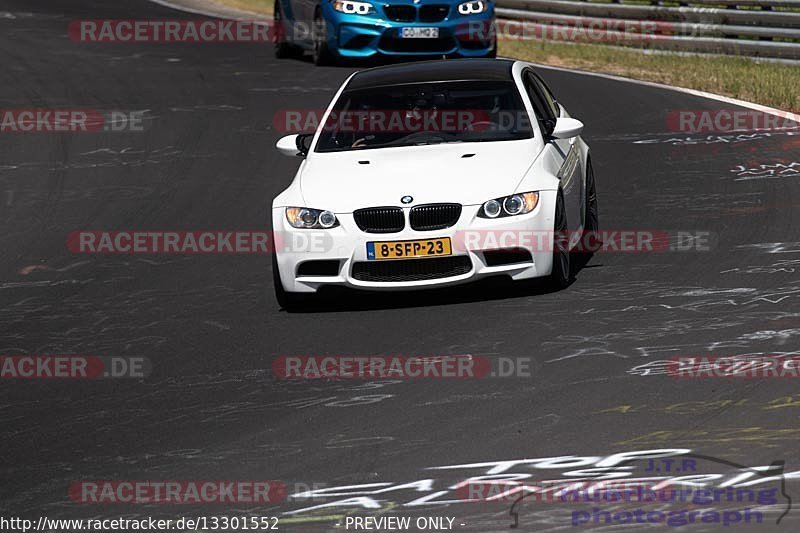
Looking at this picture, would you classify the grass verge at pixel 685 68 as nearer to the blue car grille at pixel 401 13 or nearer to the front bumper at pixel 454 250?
the blue car grille at pixel 401 13

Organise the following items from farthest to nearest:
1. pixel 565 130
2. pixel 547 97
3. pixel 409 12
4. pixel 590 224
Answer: pixel 409 12
pixel 547 97
pixel 590 224
pixel 565 130

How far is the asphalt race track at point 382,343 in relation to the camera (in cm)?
682

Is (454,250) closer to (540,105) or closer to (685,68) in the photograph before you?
(540,105)

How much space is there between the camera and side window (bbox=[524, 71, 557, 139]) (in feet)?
37.0

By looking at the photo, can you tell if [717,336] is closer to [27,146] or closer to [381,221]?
[381,221]

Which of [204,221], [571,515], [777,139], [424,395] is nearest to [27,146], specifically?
[204,221]

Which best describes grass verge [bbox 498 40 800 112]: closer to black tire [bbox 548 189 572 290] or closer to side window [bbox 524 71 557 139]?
side window [bbox 524 71 557 139]

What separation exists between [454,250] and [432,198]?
36cm

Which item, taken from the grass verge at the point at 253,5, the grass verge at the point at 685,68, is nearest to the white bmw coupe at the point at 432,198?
the grass verge at the point at 685,68

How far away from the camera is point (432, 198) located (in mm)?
10109

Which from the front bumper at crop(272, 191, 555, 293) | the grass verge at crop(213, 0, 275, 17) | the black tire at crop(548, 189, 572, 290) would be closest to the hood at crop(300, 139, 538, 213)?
the front bumper at crop(272, 191, 555, 293)

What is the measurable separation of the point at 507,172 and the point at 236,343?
2.09 m

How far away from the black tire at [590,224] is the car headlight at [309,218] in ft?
7.24

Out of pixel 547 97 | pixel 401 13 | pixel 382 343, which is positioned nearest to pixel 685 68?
pixel 401 13
